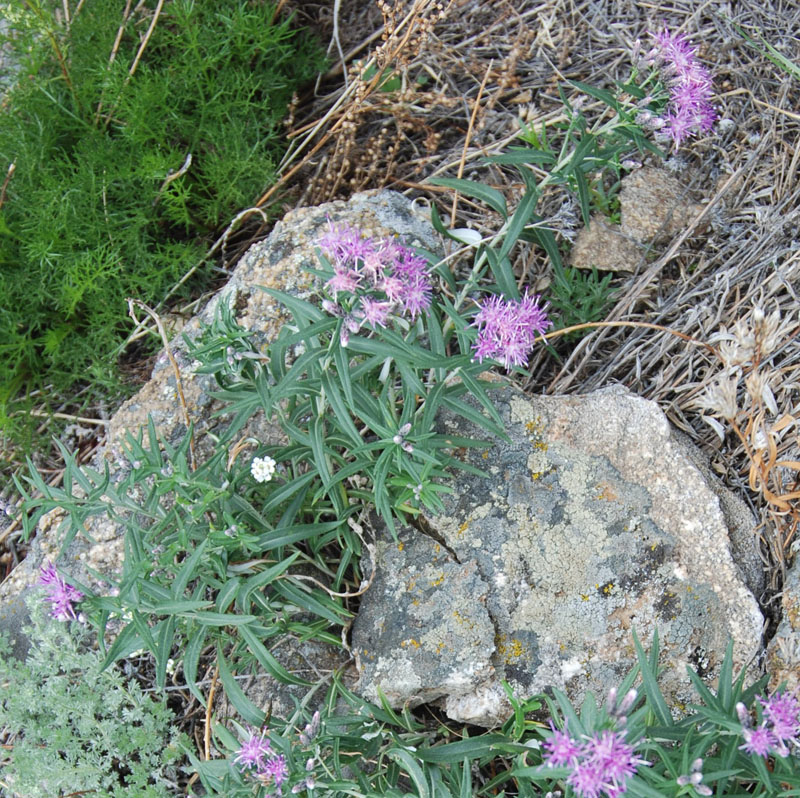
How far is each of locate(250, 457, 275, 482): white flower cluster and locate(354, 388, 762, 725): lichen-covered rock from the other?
64 cm

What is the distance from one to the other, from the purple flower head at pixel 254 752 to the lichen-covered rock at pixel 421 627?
526 mm

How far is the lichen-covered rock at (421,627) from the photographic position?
9.05ft

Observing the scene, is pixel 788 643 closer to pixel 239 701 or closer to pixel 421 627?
pixel 421 627

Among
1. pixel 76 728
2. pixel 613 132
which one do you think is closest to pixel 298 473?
pixel 76 728

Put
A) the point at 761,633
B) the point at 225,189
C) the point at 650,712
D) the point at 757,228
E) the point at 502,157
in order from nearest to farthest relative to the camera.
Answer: the point at 650,712
the point at 502,157
the point at 761,633
the point at 757,228
the point at 225,189

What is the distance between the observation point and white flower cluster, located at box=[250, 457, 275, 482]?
273 cm

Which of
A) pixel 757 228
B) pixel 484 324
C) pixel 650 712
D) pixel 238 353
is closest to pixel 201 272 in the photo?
pixel 238 353

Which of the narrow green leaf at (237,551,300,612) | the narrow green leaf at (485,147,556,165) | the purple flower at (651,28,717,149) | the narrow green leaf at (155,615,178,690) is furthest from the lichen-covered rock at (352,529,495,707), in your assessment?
the purple flower at (651,28,717,149)

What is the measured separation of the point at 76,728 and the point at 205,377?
1.52 meters

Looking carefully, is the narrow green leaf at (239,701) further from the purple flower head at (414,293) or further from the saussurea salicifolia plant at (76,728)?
the purple flower head at (414,293)

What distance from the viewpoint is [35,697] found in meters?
3.10

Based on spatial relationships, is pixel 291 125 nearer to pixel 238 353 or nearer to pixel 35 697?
pixel 238 353

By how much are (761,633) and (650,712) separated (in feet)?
2.31

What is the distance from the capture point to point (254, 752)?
2295 mm
